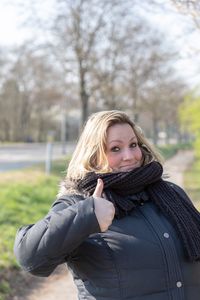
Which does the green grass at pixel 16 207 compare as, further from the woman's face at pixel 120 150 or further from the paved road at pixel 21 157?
the paved road at pixel 21 157

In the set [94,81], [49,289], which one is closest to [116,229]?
[49,289]

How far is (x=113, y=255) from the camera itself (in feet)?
6.11

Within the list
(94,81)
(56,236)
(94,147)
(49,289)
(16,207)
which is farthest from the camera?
(94,81)

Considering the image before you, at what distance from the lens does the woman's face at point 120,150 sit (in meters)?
2.07

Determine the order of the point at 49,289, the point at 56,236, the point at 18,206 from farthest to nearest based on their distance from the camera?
the point at 18,206, the point at 49,289, the point at 56,236

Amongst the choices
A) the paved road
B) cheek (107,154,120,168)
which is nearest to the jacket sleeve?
cheek (107,154,120,168)

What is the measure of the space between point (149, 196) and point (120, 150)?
24 cm

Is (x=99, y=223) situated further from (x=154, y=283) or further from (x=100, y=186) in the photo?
(x=154, y=283)

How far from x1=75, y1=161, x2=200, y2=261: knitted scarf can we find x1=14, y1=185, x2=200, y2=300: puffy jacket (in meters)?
0.04

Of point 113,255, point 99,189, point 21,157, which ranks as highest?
point 99,189

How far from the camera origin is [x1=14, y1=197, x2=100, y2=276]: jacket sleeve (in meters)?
1.72

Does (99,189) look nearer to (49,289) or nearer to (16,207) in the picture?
(49,289)

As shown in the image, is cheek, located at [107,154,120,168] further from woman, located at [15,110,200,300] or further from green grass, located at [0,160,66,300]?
green grass, located at [0,160,66,300]

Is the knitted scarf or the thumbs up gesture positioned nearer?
the thumbs up gesture
